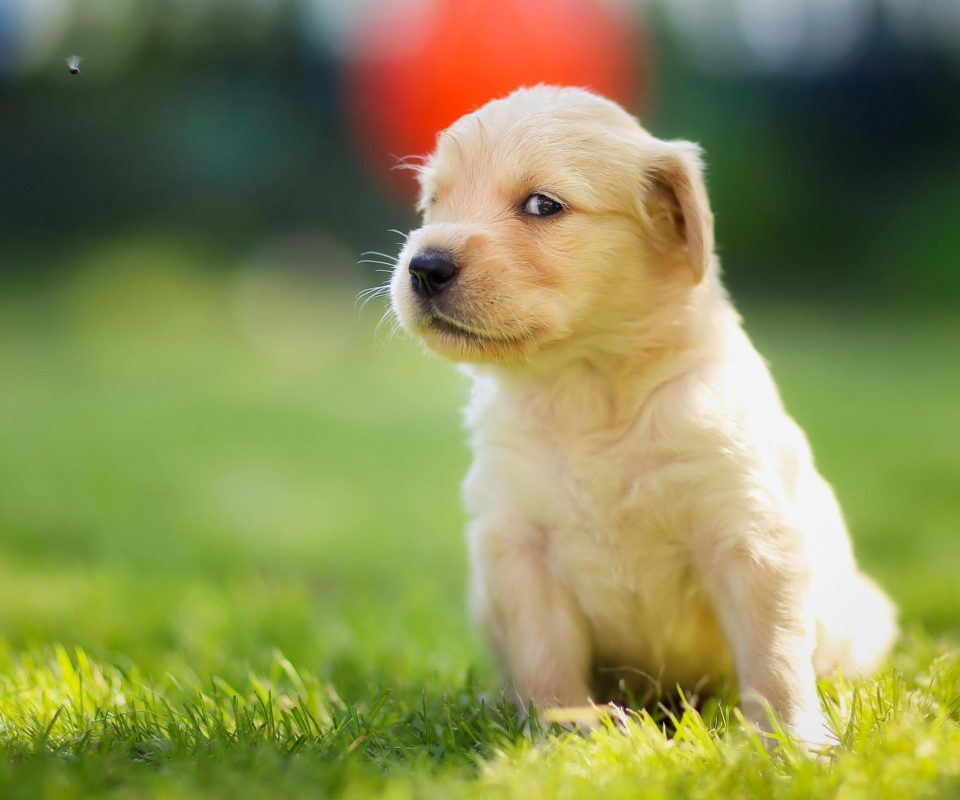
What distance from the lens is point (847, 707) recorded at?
2732mm

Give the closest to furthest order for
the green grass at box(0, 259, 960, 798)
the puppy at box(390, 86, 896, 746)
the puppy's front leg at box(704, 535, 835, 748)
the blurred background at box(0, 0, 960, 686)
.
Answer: the green grass at box(0, 259, 960, 798) → the puppy's front leg at box(704, 535, 835, 748) → the puppy at box(390, 86, 896, 746) → the blurred background at box(0, 0, 960, 686)

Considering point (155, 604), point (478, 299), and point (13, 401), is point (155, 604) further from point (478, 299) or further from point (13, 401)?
point (13, 401)

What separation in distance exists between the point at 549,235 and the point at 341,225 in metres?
13.3

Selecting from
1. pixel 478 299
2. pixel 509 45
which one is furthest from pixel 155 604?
pixel 509 45

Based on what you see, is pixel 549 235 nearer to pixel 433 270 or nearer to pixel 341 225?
pixel 433 270

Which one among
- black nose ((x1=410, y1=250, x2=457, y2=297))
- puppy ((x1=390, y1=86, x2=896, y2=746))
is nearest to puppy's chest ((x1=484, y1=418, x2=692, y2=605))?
puppy ((x1=390, y1=86, x2=896, y2=746))

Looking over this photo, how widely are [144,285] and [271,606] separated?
11416 mm

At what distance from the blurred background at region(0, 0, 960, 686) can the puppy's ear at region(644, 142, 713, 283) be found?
5203 millimetres

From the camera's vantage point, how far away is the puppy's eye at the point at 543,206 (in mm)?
2854

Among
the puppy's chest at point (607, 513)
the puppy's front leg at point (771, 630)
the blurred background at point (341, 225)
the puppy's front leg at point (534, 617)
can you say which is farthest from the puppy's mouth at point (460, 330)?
the blurred background at point (341, 225)

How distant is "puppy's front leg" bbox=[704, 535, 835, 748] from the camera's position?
2604 millimetres

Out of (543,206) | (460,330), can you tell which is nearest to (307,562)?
(460,330)

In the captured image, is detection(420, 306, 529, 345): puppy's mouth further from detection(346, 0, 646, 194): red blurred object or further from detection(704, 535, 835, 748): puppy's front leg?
detection(346, 0, 646, 194): red blurred object

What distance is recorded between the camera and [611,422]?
2.86 m
